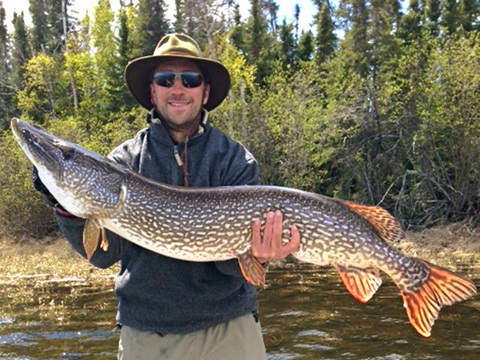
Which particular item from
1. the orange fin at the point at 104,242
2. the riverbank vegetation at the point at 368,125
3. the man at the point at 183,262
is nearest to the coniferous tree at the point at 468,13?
the riverbank vegetation at the point at 368,125

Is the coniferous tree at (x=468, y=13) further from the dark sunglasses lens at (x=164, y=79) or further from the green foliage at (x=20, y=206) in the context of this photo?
the dark sunglasses lens at (x=164, y=79)

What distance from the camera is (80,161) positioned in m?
2.83

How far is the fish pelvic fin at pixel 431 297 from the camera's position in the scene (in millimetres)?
2732

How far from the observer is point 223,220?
2779 mm

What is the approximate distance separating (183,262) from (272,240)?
1.68ft

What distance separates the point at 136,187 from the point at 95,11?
103 ft

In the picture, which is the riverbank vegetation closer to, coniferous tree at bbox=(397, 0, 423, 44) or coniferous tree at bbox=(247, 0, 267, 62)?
coniferous tree at bbox=(397, 0, 423, 44)

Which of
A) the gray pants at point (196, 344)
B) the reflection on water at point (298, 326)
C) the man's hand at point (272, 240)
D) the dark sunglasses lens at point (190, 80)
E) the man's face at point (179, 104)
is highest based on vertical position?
the dark sunglasses lens at point (190, 80)

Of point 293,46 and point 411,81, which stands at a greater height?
point 293,46

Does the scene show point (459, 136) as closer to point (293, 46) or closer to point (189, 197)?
point (189, 197)

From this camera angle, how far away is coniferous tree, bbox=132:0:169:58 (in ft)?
100

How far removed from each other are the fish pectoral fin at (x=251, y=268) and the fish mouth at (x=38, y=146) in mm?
1170

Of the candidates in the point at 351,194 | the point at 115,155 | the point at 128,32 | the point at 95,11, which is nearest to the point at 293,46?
the point at 128,32

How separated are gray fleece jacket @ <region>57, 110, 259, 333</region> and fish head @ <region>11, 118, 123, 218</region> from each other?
0.38ft
